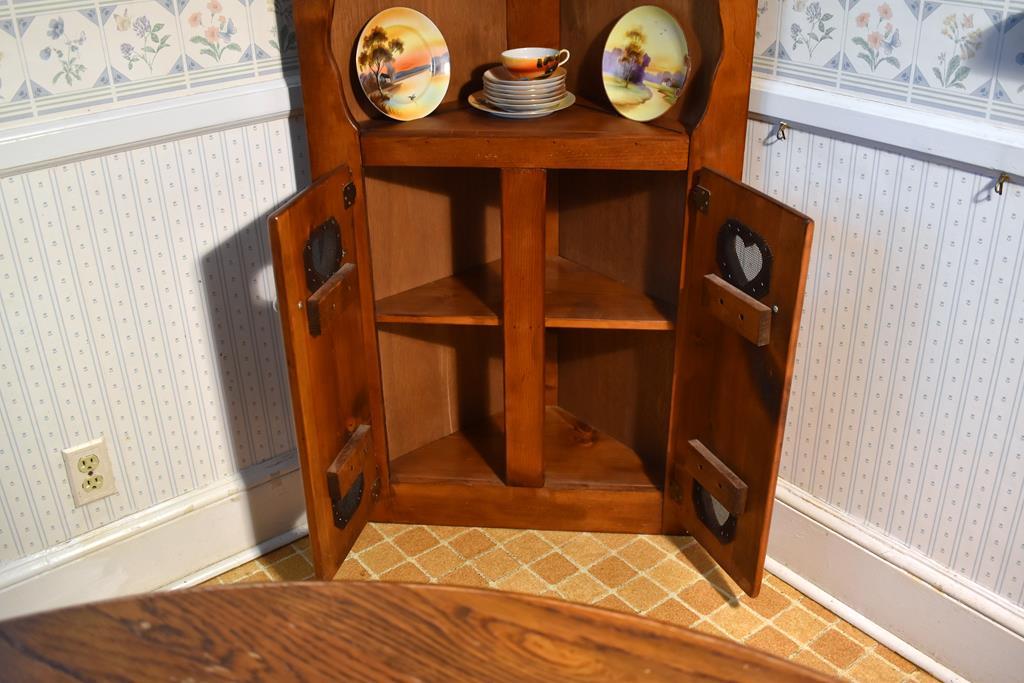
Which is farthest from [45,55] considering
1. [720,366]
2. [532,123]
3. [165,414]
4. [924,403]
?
[924,403]

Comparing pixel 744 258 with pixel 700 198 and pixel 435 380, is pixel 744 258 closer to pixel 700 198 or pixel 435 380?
pixel 700 198

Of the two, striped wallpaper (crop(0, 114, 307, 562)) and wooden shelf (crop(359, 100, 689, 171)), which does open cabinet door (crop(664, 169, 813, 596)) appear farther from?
striped wallpaper (crop(0, 114, 307, 562))

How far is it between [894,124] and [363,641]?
1238 millimetres

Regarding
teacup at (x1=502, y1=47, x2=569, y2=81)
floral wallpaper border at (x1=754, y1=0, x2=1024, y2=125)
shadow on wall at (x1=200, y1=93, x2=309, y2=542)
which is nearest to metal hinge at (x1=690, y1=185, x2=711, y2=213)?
floral wallpaper border at (x1=754, y1=0, x2=1024, y2=125)

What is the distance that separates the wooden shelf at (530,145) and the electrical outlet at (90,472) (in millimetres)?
763

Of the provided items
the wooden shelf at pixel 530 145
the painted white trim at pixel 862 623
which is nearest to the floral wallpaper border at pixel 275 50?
the wooden shelf at pixel 530 145

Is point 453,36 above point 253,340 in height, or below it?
above

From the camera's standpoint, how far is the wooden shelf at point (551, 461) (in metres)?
2.12

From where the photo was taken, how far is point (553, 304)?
6.59ft

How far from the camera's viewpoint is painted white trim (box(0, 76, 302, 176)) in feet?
5.21

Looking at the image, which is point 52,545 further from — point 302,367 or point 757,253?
point 757,253

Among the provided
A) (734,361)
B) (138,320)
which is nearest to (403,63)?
(138,320)

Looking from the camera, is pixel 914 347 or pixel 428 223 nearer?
pixel 914 347

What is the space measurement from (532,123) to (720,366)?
1.92 ft
